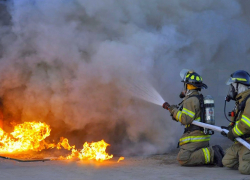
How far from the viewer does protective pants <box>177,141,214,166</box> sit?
4953mm

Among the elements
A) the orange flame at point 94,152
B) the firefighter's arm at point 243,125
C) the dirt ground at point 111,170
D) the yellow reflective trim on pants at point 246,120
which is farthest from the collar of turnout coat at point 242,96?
the orange flame at point 94,152

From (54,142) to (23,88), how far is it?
1.43 metres

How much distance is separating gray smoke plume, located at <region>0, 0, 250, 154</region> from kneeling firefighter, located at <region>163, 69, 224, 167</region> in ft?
5.09

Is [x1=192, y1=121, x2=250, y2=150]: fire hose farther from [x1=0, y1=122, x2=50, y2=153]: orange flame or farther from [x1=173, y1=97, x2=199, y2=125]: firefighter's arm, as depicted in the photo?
[x1=0, y1=122, x2=50, y2=153]: orange flame

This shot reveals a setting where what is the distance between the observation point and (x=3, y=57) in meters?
7.02

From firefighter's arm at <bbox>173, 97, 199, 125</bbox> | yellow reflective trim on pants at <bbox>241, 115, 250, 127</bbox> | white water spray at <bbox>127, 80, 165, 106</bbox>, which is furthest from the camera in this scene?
white water spray at <bbox>127, 80, 165, 106</bbox>

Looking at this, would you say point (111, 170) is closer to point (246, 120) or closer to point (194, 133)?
point (194, 133)

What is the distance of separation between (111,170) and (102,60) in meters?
2.59

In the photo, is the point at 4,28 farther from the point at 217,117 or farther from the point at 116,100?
the point at 217,117

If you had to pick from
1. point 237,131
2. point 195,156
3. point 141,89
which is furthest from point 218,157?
point 141,89

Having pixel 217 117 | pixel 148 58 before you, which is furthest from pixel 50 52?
pixel 217 117

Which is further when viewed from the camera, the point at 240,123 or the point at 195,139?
the point at 195,139

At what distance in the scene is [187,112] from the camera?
493 centimetres

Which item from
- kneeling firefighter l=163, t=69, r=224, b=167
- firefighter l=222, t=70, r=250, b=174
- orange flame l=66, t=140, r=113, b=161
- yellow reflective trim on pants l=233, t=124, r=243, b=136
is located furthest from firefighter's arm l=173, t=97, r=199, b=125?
orange flame l=66, t=140, r=113, b=161
